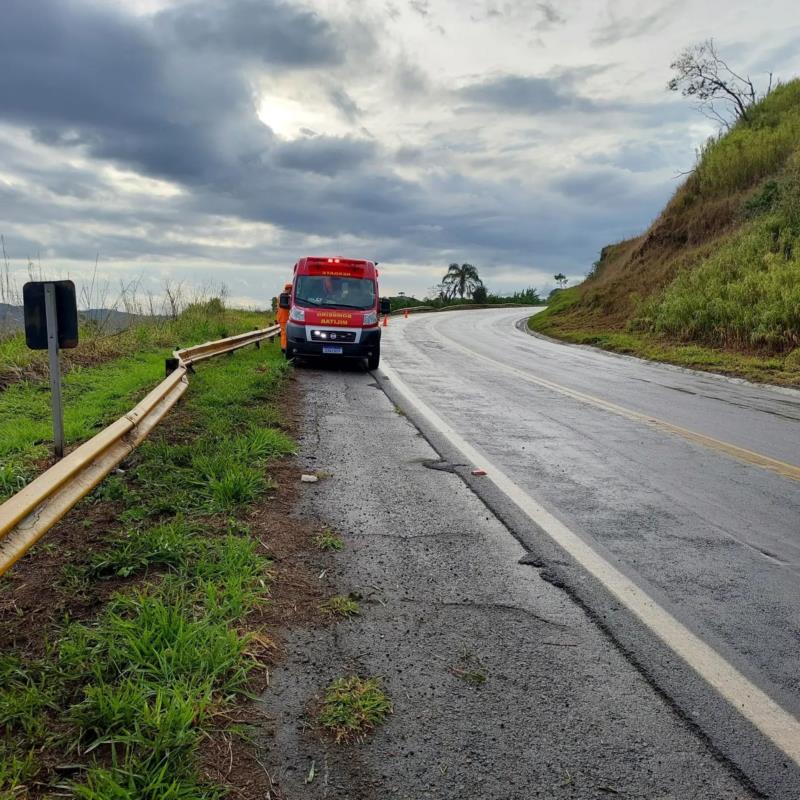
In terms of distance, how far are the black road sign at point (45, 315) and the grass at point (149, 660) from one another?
4.69 feet

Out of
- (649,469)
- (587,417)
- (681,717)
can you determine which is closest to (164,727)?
(681,717)

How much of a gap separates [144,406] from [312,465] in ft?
5.64

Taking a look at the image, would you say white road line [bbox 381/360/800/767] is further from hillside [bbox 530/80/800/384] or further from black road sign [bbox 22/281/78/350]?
hillside [bbox 530/80/800/384]

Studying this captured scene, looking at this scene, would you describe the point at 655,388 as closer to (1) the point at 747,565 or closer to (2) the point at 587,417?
(2) the point at 587,417

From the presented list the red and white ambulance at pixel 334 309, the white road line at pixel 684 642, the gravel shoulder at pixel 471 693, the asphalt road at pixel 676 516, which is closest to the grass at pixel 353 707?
the gravel shoulder at pixel 471 693

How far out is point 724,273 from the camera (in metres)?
21.9

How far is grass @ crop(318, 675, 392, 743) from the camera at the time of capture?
7.79 ft

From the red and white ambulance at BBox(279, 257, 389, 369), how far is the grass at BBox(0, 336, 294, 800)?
8891 mm

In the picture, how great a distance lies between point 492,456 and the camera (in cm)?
640

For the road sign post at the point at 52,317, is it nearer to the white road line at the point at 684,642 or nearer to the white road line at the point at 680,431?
the white road line at the point at 684,642

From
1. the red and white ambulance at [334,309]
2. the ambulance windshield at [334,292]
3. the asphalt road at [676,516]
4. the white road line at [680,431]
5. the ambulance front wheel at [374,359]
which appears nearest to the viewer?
the asphalt road at [676,516]

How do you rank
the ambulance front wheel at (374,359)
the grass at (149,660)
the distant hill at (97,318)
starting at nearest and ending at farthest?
the grass at (149,660) → the distant hill at (97,318) → the ambulance front wheel at (374,359)

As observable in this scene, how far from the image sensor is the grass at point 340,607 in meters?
3.24

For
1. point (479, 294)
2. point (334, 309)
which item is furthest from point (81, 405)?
point (479, 294)
